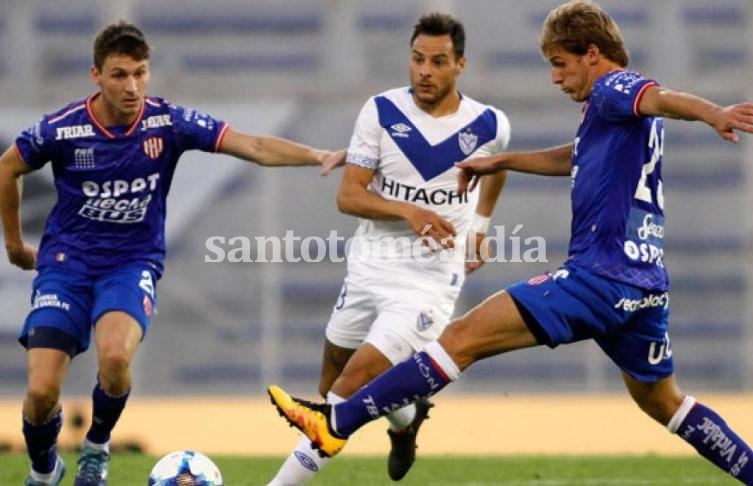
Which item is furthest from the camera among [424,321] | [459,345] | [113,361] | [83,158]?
[424,321]

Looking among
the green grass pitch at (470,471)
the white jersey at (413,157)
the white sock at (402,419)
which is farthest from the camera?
the green grass pitch at (470,471)

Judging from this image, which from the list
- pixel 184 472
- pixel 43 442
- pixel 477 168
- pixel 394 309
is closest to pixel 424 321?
pixel 394 309

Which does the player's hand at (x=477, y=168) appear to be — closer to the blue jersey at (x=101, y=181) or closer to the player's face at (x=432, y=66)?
the player's face at (x=432, y=66)

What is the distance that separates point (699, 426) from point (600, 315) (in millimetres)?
771

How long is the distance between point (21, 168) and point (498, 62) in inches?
408

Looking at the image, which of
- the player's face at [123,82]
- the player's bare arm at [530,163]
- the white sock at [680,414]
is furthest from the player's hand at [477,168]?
the player's face at [123,82]

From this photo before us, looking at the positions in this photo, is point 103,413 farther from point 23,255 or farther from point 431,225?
point 431,225

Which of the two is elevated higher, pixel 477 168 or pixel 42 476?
pixel 477 168

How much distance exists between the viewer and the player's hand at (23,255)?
823cm

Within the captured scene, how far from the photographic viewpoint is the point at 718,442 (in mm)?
6992

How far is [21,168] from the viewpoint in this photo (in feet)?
26.5

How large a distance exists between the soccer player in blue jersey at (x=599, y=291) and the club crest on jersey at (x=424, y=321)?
1.37 metres

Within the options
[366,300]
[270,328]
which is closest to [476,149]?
[366,300]

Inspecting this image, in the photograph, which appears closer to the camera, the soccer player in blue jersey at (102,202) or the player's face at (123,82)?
the soccer player in blue jersey at (102,202)
